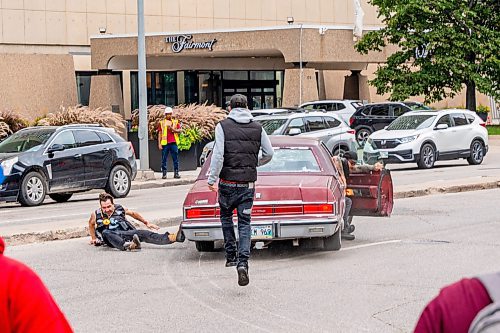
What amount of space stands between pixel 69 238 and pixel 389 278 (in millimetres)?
5700

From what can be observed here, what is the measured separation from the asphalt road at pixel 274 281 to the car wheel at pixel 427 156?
1433cm

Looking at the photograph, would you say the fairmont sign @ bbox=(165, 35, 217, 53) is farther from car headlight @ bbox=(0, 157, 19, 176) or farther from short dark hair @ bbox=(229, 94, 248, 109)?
short dark hair @ bbox=(229, 94, 248, 109)

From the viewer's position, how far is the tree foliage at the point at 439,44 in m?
44.6

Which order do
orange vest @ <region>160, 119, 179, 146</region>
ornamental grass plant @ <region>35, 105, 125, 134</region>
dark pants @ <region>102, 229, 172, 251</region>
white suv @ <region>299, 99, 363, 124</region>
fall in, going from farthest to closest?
1. white suv @ <region>299, 99, 363, 124</region>
2. ornamental grass plant @ <region>35, 105, 125, 134</region>
3. orange vest @ <region>160, 119, 179, 146</region>
4. dark pants @ <region>102, 229, 172, 251</region>

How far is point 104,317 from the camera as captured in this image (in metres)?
9.56

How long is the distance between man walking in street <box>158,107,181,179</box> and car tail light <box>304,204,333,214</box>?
16.3 metres

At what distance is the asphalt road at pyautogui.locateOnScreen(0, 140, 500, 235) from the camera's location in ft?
55.3

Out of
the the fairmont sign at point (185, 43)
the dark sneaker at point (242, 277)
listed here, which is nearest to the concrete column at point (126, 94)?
the the fairmont sign at point (185, 43)

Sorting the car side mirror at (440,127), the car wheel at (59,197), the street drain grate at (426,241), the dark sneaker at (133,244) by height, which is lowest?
the car wheel at (59,197)

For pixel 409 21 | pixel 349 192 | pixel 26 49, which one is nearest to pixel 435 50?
pixel 409 21

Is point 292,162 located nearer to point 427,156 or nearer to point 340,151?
point 340,151

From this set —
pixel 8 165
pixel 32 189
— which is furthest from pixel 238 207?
pixel 32 189

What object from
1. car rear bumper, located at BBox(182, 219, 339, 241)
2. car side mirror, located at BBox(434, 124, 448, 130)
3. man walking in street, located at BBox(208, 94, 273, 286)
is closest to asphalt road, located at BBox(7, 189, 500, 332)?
car rear bumper, located at BBox(182, 219, 339, 241)

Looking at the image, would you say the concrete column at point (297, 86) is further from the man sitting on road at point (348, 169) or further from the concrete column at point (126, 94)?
the man sitting on road at point (348, 169)
